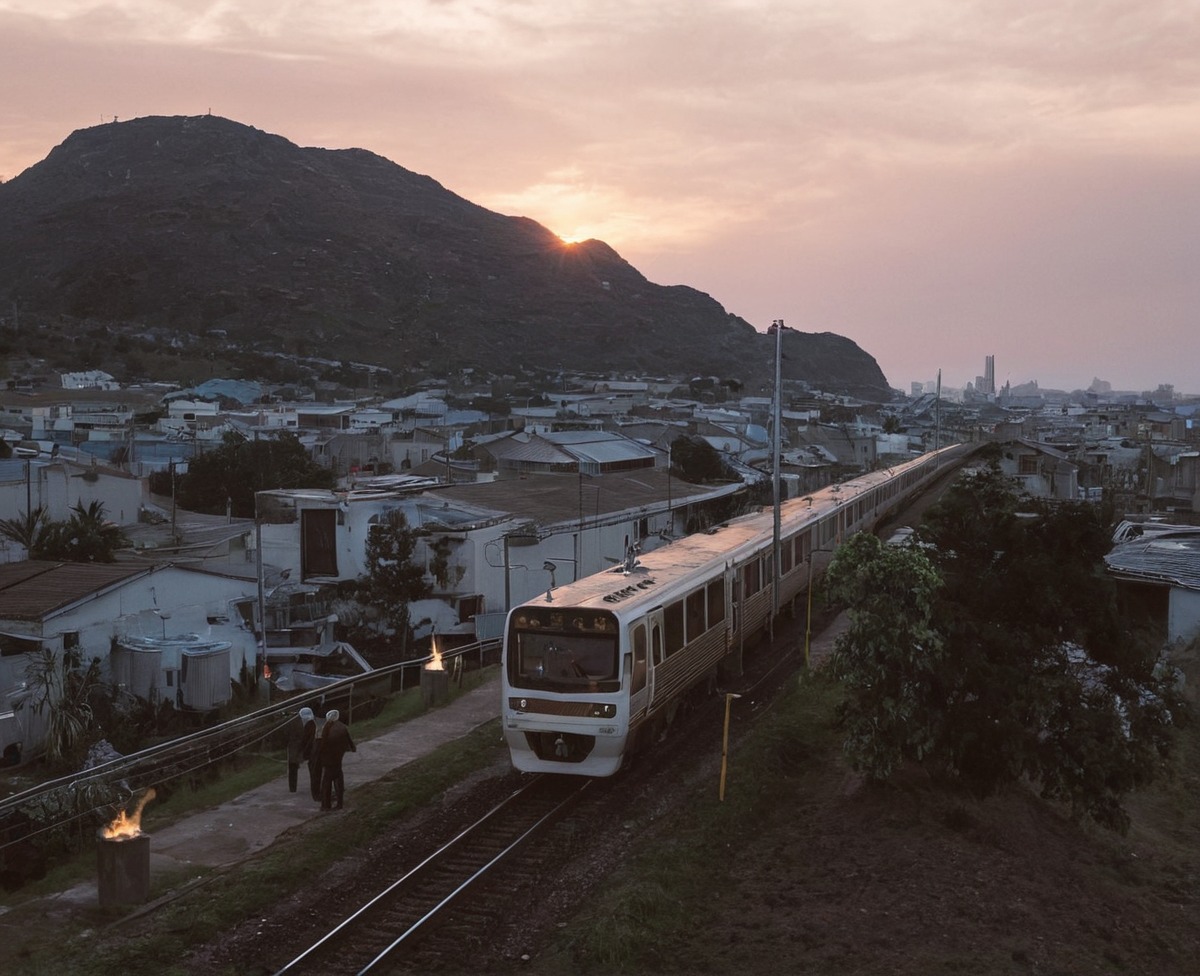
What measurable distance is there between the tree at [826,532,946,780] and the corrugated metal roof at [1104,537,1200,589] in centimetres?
1213

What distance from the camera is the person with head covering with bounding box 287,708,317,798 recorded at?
1475cm

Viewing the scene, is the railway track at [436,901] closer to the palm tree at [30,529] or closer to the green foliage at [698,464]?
the palm tree at [30,529]

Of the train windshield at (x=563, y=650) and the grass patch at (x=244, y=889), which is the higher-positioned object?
the train windshield at (x=563, y=650)

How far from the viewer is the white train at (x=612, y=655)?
1405 cm

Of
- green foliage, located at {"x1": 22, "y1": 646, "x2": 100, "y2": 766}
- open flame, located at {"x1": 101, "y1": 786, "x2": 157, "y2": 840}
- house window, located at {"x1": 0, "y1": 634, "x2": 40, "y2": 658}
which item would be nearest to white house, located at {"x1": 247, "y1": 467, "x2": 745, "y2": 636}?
green foliage, located at {"x1": 22, "y1": 646, "x2": 100, "y2": 766}

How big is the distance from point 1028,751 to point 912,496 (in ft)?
143

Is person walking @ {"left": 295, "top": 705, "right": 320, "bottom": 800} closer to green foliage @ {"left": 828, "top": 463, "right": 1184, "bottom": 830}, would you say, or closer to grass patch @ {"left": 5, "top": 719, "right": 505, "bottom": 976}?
grass patch @ {"left": 5, "top": 719, "right": 505, "bottom": 976}

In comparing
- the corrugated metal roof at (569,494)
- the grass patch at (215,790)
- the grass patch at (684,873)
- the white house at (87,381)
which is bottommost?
the grass patch at (215,790)

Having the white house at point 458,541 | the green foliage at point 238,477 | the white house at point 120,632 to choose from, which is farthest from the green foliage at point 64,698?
the green foliage at point 238,477

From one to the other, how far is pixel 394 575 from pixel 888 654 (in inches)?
847

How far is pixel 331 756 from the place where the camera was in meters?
13.7

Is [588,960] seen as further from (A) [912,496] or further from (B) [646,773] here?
(A) [912,496]

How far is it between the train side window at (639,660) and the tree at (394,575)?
1871cm

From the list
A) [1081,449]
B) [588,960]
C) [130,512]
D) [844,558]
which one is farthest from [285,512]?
[1081,449]
